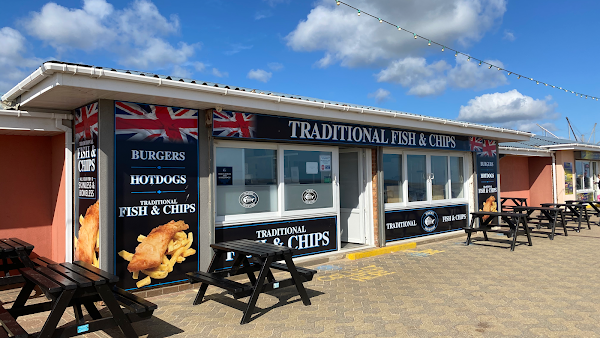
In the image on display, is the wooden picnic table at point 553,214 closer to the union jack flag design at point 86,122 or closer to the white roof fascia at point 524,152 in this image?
the white roof fascia at point 524,152

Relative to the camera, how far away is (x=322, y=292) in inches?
213

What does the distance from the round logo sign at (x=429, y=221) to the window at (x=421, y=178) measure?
29cm

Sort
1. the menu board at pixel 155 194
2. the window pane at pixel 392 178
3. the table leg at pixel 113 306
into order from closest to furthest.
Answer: the table leg at pixel 113 306
the menu board at pixel 155 194
the window pane at pixel 392 178

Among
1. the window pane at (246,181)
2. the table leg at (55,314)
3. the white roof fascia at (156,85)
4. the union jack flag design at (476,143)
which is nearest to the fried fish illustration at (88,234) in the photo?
the white roof fascia at (156,85)

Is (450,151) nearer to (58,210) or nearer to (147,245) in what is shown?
(147,245)

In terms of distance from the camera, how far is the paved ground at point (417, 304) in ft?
13.2

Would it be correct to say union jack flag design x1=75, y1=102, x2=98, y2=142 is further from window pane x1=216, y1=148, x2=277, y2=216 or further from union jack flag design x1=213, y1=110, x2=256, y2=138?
window pane x1=216, y1=148, x2=277, y2=216

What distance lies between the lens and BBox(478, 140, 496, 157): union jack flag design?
36.0 feet

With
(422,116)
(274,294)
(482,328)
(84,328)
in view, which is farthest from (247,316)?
(422,116)

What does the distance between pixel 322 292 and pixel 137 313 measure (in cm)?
254

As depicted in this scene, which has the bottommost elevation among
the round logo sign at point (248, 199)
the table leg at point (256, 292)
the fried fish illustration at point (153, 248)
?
the table leg at point (256, 292)

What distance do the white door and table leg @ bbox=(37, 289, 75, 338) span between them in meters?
6.03

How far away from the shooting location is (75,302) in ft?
12.0

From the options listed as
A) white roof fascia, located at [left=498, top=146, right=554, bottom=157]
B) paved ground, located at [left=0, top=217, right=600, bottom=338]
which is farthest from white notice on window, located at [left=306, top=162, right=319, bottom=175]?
white roof fascia, located at [left=498, top=146, right=554, bottom=157]
